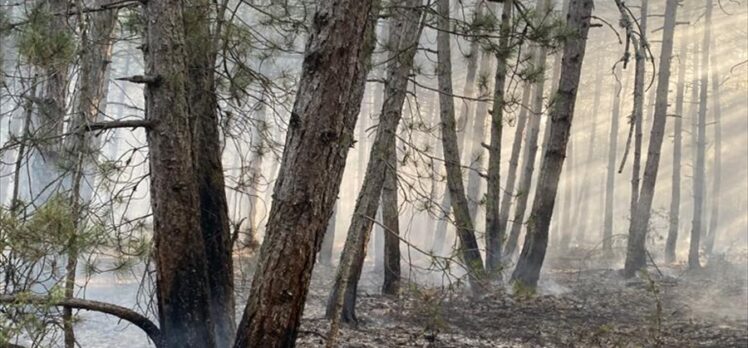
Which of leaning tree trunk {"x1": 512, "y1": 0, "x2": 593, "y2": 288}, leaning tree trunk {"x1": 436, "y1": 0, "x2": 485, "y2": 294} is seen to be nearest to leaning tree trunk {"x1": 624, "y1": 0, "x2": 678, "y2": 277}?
leaning tree trunk {"x1": 512, "y1": 0, "x2": 593, "y2": 288}

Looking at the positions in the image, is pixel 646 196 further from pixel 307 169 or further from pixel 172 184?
pixel 307 169

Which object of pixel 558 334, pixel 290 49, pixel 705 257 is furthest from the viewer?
pixel 705 257

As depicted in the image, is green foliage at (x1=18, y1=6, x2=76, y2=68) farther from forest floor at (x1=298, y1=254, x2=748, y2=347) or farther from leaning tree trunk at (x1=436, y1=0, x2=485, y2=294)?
leaning tree trunk at (x1=436, y1=0, x2=485, y2=294)

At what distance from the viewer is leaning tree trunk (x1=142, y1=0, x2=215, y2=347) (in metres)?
4.93

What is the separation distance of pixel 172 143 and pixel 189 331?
4.53 ft

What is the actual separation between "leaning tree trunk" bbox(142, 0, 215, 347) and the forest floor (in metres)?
1.08

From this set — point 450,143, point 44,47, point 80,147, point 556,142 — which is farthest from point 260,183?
point 556,142

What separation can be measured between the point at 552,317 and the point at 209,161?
6024 mm

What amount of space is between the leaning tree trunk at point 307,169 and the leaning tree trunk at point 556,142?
6329 mm

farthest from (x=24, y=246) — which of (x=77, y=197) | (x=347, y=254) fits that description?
(x=347, y=254)

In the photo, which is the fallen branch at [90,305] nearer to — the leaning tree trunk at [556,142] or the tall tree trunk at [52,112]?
the tall tree trunk at [52,112]

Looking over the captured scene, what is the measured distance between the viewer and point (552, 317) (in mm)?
9797

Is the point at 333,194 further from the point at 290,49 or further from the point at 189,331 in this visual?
the point at 290,49

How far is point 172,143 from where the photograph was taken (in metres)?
4.98
